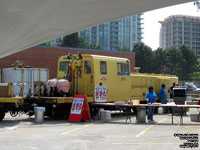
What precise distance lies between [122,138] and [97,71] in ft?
→ 23.8

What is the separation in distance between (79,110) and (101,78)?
8.93 feet

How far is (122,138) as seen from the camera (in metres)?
10.9

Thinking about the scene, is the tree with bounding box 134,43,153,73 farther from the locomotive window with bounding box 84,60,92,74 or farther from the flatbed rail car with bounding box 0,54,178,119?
the locomotive window with bounding box 84,60,92,74

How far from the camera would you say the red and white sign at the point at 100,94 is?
1742 cm

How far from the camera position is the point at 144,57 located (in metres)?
82.7

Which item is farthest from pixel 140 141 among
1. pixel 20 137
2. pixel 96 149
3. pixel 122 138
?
pixel 20 137

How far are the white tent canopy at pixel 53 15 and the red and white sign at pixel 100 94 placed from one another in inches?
592

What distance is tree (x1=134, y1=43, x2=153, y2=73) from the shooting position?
270ft

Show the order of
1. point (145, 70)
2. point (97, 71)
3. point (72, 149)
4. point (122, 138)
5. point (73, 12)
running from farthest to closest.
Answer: point (145, 70) → point (97, 71) → point (122, 138) → point (72, 149) → point (73, 12)

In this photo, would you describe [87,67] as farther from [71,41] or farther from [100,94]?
[71,41]

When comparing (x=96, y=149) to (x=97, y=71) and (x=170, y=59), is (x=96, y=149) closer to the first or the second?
(x=97, y=71)

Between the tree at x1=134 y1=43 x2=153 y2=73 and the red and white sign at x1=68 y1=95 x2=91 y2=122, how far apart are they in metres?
66.8

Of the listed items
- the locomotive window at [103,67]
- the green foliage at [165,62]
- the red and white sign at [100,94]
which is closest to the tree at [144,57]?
the green foliage at [165,62]

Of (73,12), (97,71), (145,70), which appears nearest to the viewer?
(73,12)
